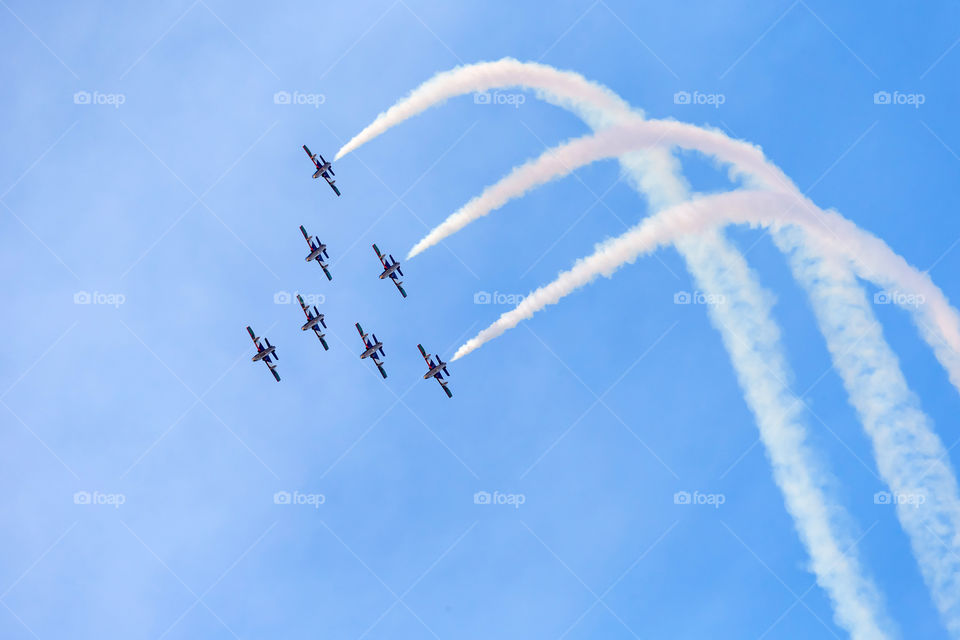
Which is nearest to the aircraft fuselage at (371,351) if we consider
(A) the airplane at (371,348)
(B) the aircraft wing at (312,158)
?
(A) the airplane at (371,348)

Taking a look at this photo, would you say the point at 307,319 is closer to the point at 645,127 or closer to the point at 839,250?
the point at 645,127

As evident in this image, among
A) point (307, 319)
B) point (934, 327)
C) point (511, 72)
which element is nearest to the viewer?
point (934, 327)

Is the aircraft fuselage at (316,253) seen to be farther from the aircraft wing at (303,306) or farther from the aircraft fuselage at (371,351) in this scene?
the aircraft fuselage at (371,351)

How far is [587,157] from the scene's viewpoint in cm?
8638

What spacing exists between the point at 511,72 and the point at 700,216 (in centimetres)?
1816

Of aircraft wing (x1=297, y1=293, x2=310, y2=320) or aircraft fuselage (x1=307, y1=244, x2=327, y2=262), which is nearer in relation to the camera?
aircraft wing (x1=297, y1=293, x2=310, y2=320)

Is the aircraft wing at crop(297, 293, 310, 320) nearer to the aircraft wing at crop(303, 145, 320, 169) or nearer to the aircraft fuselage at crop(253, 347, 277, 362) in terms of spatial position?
the aircraft fuselage at crop(253, 347, 277, 362)

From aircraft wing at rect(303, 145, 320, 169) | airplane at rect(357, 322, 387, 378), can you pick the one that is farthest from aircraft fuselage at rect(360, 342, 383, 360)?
aircraft wing at rect(303, 145, 320, 169)

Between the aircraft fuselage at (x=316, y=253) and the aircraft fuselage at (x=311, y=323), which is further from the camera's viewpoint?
the aircraft fuselage at (x=316, y=253)

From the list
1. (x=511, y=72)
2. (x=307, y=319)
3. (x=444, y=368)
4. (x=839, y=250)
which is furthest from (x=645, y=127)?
(x=307, y=319)

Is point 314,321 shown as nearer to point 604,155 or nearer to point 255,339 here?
point 255,339

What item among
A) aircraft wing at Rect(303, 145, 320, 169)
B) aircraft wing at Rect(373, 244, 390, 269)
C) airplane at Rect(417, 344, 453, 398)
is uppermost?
aircraft wing at Rect(303, 145, 320, 169)

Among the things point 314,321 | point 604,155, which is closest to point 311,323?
point 314,321

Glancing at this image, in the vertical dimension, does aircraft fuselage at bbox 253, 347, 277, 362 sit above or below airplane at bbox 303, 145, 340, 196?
below
